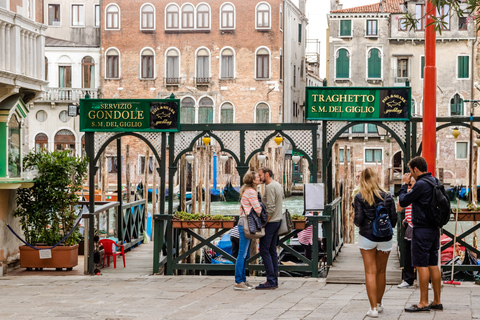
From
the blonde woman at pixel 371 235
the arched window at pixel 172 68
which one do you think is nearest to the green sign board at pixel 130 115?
the blonde woman at pixel 371 235

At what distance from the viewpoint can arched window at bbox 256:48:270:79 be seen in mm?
39219

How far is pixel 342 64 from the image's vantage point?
135 ft

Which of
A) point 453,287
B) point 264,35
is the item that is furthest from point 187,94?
point 453,287

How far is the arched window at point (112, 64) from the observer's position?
40.1 metres

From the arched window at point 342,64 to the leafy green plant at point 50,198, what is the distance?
32263 mm

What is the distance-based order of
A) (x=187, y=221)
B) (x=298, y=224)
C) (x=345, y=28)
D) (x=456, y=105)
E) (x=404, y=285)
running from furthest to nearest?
(x=345, y=28) < (x=456, y=105) < (x=187, y=221) < (x=298, y=224) < (x=404, y=285)

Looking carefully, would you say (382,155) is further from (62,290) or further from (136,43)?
(62,290)

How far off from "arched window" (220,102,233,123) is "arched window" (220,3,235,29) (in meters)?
4.09

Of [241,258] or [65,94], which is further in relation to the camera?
[65,94]

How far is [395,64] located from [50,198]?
108 ft

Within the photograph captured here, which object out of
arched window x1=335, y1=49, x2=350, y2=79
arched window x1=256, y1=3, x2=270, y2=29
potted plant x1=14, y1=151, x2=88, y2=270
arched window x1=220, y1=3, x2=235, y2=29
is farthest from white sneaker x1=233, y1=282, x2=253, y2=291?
arched window x1=335, y1=49, x2=350, y2=79

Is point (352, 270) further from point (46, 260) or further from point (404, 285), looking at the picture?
point (46, 260)

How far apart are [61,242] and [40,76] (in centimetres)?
264

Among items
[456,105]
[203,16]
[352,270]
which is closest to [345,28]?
[456,105]
